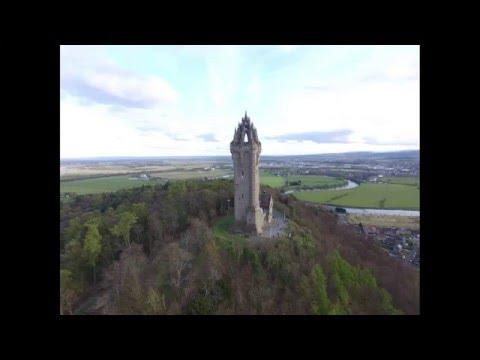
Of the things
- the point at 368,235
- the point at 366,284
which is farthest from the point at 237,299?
the point at 368,235

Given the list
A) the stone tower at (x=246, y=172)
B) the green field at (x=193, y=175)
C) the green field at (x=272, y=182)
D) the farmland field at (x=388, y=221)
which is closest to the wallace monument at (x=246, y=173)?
the stone tower at (x=246, y=172)

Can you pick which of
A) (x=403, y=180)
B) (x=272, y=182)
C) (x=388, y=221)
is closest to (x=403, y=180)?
(x=403, y=180)

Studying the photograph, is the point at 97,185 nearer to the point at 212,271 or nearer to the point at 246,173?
the point at 246,173

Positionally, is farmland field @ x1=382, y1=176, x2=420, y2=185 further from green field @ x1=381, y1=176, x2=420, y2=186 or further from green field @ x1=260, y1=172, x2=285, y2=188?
green field @ x1=260, y1=172, x2=285, y2=188

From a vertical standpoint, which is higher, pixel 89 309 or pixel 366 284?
pixel 366 284
